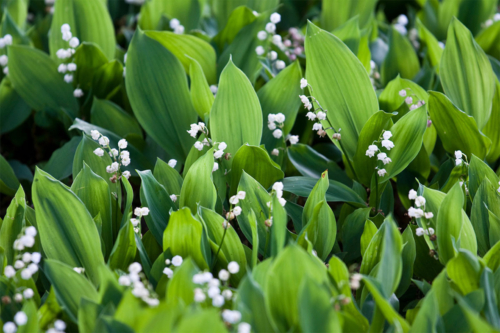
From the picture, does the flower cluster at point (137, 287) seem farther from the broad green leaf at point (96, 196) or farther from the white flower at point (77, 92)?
the white flower at point (77, 92)

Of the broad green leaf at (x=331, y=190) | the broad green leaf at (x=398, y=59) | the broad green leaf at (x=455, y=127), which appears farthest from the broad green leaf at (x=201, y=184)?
the broad green leaf at (x=398, y=59)

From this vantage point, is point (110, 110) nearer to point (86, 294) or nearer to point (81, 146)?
point (81, 146)

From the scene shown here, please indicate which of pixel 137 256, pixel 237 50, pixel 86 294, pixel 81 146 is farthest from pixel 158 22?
pixel 86 294

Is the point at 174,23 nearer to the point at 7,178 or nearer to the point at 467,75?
the point at 7,178

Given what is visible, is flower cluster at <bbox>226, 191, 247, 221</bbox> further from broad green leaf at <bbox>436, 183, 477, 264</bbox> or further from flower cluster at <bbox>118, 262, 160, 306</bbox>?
broad green leaf at <bbox>436, 183, 477, 264</bbox>

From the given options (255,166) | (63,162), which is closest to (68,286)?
(255,166)

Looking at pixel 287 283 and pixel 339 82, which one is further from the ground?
pixel 339 82

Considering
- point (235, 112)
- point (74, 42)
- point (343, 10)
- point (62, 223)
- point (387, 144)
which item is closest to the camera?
point (62, 223)

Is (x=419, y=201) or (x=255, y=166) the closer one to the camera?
(x=419, y=201)
